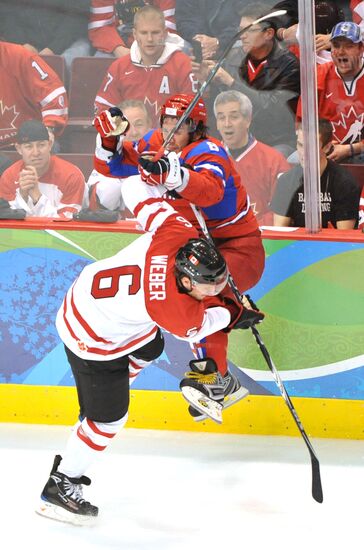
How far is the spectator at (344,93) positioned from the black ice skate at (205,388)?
1141 mm

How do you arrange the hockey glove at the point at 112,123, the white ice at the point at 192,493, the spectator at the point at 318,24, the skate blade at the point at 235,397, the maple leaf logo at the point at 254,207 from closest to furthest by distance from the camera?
the white ice at the point at 192,493 → the hockey glove at the point at 112,123 → the skate blade at the point at 235,397 → the spectator at the point at 318,24 → the maple leaf logo at the point at 254,207

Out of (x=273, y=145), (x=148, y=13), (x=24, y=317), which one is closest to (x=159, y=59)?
(x=148, y=13)

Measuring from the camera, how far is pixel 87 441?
369 centimetres

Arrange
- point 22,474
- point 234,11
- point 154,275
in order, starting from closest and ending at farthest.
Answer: point 154,275 → point 22,474 → point 234,11

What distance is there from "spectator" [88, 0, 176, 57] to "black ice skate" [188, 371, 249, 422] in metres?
1.53

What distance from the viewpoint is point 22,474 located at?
420 cm

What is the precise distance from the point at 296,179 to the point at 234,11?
76 centimetres

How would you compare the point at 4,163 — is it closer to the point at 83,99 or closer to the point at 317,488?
the point at 83,99

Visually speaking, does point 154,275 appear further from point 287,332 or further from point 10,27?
point 10,27

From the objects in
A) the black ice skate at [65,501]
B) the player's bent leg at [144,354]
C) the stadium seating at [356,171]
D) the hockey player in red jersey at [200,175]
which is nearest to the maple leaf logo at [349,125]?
the stadium seating at [356,171]

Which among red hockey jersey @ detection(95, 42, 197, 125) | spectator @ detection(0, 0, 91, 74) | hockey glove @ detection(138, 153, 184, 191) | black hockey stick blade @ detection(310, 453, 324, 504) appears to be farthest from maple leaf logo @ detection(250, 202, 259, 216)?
black hockey stick blade @ detection(310, 453, 324, 504)

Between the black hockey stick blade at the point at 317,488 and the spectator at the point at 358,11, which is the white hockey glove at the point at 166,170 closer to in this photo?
the black hockey stick blade at the point at 317,488

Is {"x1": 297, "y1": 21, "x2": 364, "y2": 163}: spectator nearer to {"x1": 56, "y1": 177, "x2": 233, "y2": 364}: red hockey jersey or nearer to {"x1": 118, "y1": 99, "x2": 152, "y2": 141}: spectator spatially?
{"x1": 118, "y1": 99, "x2": 152, "y2": 141}: spectator

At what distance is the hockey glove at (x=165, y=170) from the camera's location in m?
3.75
